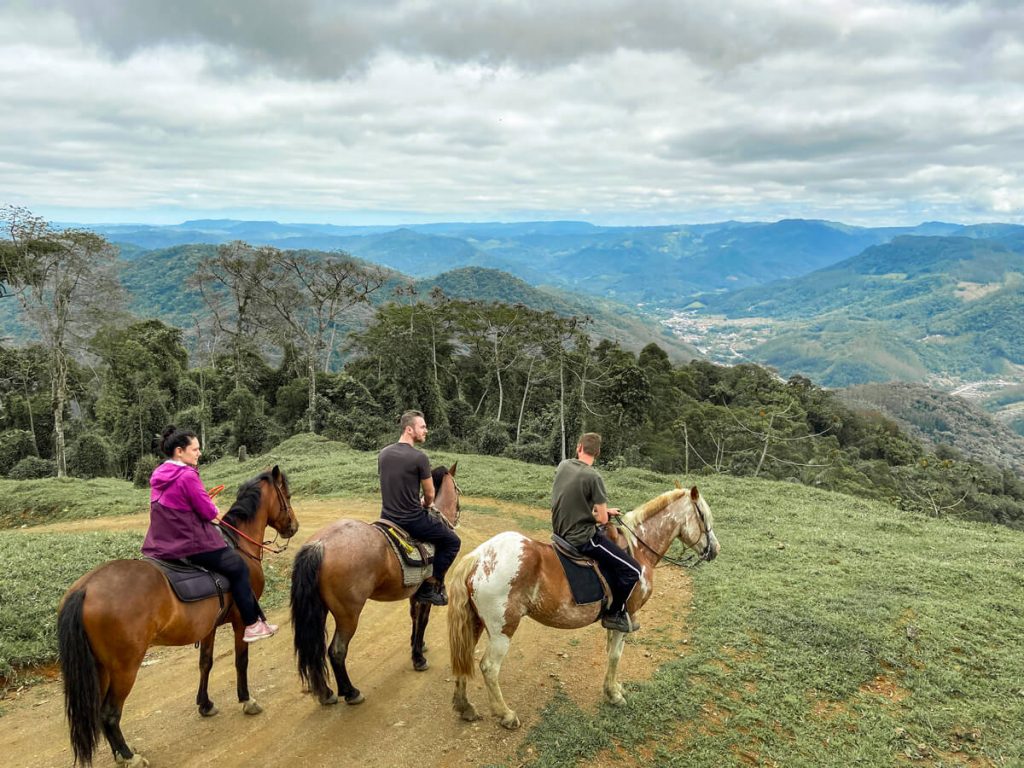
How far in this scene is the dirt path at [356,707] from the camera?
564 centimetres

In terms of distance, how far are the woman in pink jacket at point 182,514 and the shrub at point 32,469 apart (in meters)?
25.8

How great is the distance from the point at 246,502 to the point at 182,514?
1116 millimetres

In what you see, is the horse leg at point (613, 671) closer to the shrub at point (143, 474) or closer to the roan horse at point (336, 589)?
the roan horse at point (336, 589)

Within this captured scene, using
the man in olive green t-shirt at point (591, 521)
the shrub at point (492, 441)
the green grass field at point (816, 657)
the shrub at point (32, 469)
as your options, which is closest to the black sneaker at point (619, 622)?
the man in olive green t-shirt at point (591, 521)

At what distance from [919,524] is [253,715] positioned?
1701 cm

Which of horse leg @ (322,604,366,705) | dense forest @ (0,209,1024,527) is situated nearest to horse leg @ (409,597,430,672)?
horse leg @ (322,604,366,705)

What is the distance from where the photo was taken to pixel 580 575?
6.20 meters

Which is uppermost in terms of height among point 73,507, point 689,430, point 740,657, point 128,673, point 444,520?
point 444,520

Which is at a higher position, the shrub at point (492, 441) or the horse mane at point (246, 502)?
the horse mane at point (246, 502)

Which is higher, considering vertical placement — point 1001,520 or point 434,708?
point 434,708

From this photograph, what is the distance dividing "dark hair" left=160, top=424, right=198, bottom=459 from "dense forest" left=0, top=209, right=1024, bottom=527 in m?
23.3

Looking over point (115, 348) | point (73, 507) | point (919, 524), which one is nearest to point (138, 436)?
point (115, 348)

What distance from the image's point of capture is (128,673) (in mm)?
4969

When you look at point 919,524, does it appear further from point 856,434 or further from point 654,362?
point 856,434
